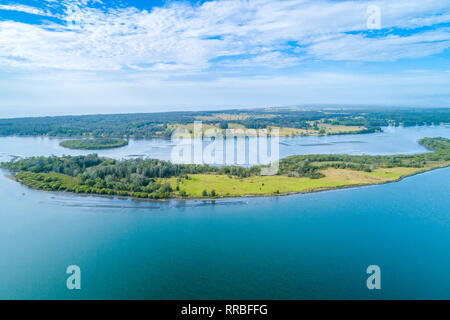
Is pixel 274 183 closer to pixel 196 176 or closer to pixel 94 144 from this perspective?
pixel 196 176

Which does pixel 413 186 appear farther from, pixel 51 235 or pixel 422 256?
pixel 51 235

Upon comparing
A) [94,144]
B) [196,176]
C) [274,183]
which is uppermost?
[94,144]

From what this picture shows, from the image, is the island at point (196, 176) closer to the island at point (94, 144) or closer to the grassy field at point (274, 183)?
the grassy field at point (274, 183)

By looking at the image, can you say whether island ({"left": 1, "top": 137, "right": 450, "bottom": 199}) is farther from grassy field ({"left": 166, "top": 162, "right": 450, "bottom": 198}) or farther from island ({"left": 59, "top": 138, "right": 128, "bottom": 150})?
island ({"left": 59, "top": 138, "right": 128, "bottom": 150})

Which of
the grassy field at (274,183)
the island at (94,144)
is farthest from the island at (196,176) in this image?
the island at (94,144)

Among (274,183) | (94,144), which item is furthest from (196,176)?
(94,144)

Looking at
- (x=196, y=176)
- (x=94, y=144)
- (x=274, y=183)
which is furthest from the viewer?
(x=94, y=144)

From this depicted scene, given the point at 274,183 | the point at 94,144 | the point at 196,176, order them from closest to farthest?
the point at 274,183, the point at 196,176, the point at 94,144

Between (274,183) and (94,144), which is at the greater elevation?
(94,144)

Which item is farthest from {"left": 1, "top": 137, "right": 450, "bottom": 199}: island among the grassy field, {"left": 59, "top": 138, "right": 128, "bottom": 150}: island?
{"left": 59, "top": 138, "right": 128, "bottom": 150}: island
